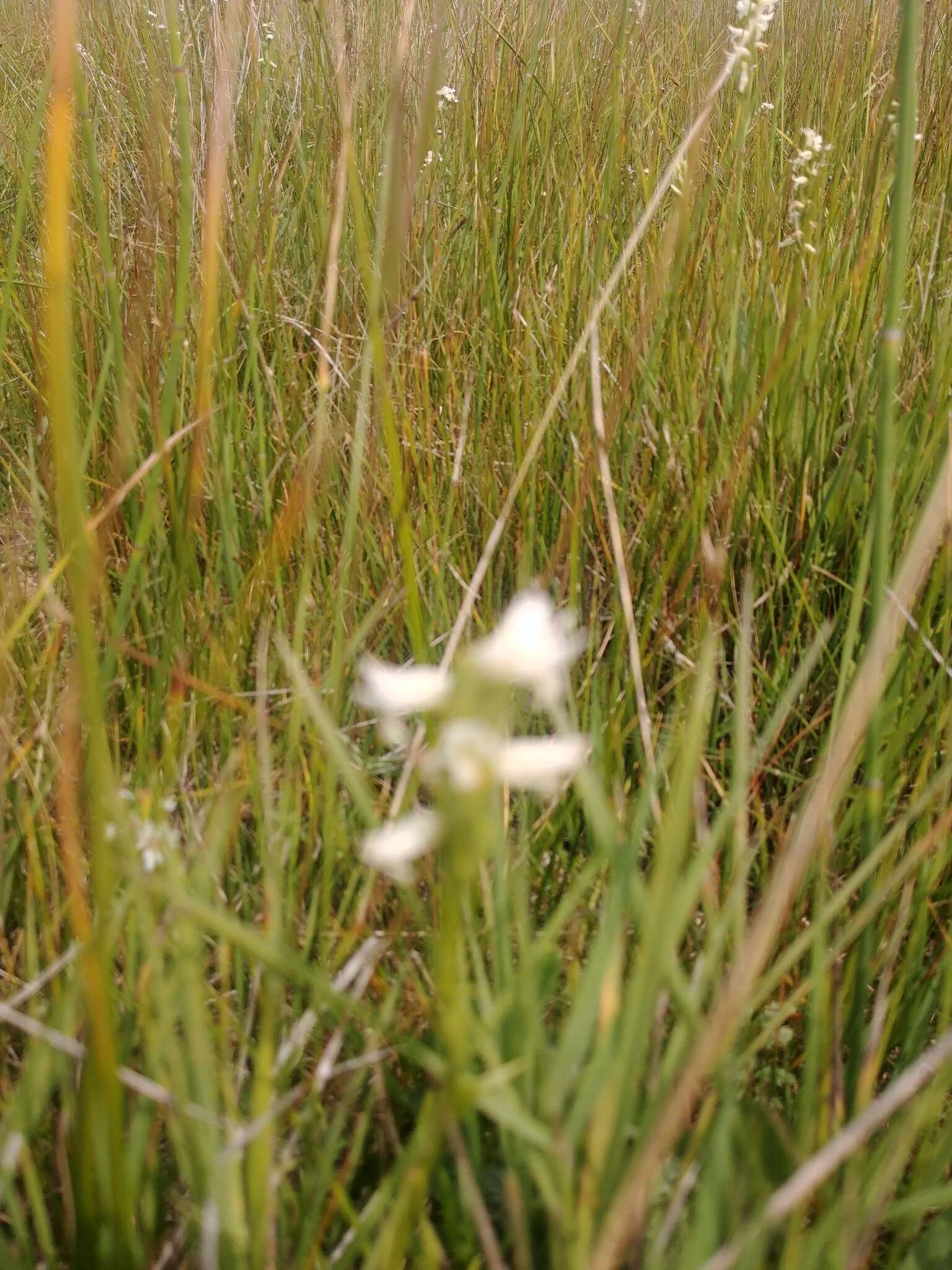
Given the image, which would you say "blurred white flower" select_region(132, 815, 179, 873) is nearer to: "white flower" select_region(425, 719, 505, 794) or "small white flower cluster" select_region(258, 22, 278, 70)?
"white flower" select_region(425, 719, 505, 794)

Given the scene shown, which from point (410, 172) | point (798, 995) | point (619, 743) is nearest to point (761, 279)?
point (410, 172)

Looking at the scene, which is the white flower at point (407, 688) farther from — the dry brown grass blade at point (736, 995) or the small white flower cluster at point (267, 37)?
the small white flower cluster at point (267, 37)

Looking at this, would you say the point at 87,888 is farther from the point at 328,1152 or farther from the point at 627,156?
the point at 627,156

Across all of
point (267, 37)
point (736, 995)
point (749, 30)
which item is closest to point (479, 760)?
point (736, 995)

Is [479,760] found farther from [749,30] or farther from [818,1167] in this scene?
[749,30]

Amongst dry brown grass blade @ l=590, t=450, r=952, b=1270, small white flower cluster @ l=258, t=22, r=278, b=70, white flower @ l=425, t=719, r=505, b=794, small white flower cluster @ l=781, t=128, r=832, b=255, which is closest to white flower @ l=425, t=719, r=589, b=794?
white flower @ l=425, t=719, r=505, b=794
